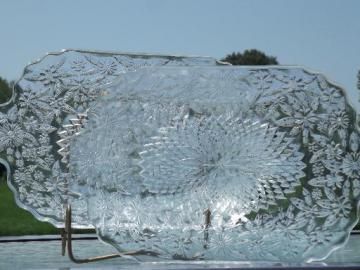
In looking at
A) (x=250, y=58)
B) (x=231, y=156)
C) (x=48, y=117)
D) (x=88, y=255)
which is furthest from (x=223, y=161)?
(x=250, y=58)

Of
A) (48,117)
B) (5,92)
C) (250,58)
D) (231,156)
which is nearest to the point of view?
(231,156)

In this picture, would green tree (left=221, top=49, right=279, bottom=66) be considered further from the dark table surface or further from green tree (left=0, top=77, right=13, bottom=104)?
the dark table surface

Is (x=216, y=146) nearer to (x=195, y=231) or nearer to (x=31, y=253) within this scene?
(x=195, y=231)

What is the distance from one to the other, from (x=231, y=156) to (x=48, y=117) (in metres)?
1.40

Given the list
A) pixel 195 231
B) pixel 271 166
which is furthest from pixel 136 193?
pixel 271 166

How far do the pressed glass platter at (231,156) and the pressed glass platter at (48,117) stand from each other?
28.9 inches

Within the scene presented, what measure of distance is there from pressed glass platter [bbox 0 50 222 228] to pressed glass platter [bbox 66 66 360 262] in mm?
734

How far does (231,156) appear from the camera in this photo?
4.63 metres

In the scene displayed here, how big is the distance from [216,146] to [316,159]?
589 millimetres

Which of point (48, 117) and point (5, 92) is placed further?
point (5, 92)

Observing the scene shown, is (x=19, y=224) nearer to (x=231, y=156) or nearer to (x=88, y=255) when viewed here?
(x=88, y=255)

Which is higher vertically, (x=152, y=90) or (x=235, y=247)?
(x=152, y=90)

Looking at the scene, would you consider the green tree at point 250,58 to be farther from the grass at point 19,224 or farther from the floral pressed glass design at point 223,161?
the floral pressed glass design at point 223,161

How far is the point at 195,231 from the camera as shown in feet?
14.8
